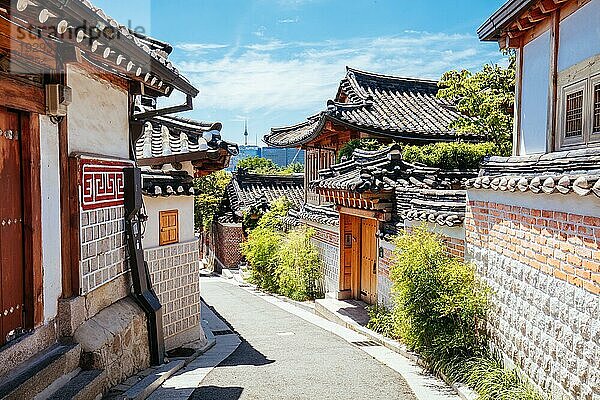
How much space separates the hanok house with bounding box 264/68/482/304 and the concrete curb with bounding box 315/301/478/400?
0.81 metres

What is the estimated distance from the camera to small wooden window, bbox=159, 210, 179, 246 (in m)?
10.5

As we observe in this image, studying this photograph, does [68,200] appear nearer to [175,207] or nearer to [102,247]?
[102,247]

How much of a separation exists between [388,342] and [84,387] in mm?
6196

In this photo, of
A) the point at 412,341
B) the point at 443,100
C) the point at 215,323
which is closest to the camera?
the point at 412,341

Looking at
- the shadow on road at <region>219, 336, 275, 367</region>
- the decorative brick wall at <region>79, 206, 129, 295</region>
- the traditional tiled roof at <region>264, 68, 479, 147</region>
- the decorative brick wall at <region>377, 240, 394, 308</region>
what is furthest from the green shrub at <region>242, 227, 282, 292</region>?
the decorative brick wall at <region>79, 206, 129, 295</region>

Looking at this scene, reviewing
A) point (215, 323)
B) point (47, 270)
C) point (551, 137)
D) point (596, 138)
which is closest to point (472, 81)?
point (551, 137)

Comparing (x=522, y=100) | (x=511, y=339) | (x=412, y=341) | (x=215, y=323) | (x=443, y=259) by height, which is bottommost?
(x=215, y=323)

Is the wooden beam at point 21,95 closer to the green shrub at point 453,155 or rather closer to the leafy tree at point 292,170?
the green shrub at point 453,155

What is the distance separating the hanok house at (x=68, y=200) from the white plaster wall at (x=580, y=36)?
5.27 metres

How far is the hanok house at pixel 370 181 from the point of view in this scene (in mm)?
11773

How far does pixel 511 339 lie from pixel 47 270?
541 cm

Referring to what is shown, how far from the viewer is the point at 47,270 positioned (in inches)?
223

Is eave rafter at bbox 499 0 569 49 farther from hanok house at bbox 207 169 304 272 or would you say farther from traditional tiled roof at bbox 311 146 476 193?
hanok house at bbox 207 169 304 272

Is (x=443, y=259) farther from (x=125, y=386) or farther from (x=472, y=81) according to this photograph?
(x=472, y=81)
